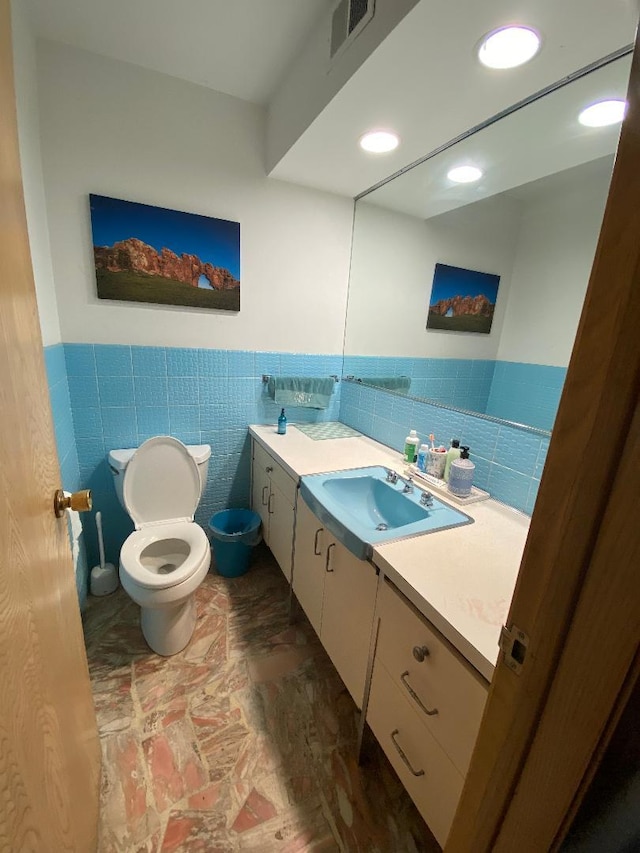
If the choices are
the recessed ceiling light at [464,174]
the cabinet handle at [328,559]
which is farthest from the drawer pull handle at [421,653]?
the recessed ceiling light at [464,174]

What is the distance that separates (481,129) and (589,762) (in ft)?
6.10

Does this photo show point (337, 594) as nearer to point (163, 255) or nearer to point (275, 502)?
point (275, 502)

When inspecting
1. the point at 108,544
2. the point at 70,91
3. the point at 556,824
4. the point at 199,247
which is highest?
the point at 70,91

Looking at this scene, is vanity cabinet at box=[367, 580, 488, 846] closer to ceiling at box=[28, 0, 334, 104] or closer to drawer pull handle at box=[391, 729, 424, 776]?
drawer pull handle at box=[391, 729, 424, 776]

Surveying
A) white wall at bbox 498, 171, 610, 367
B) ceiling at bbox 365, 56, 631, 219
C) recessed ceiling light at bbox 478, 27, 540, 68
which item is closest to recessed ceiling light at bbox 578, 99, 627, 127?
ceiling at bbox 365, 56, 631, 219

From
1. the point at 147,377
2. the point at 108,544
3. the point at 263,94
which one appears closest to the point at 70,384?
the point at 147,377

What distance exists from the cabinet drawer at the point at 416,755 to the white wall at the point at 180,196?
1766 mm

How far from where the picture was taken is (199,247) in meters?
1.79

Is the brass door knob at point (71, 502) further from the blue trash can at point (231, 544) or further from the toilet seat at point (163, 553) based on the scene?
the blue trash can at point (231, 544)

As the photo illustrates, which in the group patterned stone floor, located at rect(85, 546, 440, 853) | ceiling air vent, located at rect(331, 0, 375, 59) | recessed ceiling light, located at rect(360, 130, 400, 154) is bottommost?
patterned stone floor, located at rect(85, 546, 440, 853)

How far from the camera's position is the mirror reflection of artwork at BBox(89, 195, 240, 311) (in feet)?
5.35

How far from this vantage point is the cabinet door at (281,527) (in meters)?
1.64

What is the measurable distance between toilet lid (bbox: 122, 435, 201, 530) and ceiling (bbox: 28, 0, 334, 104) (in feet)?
5.56

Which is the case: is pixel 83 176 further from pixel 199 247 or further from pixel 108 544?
pixel 108 544
